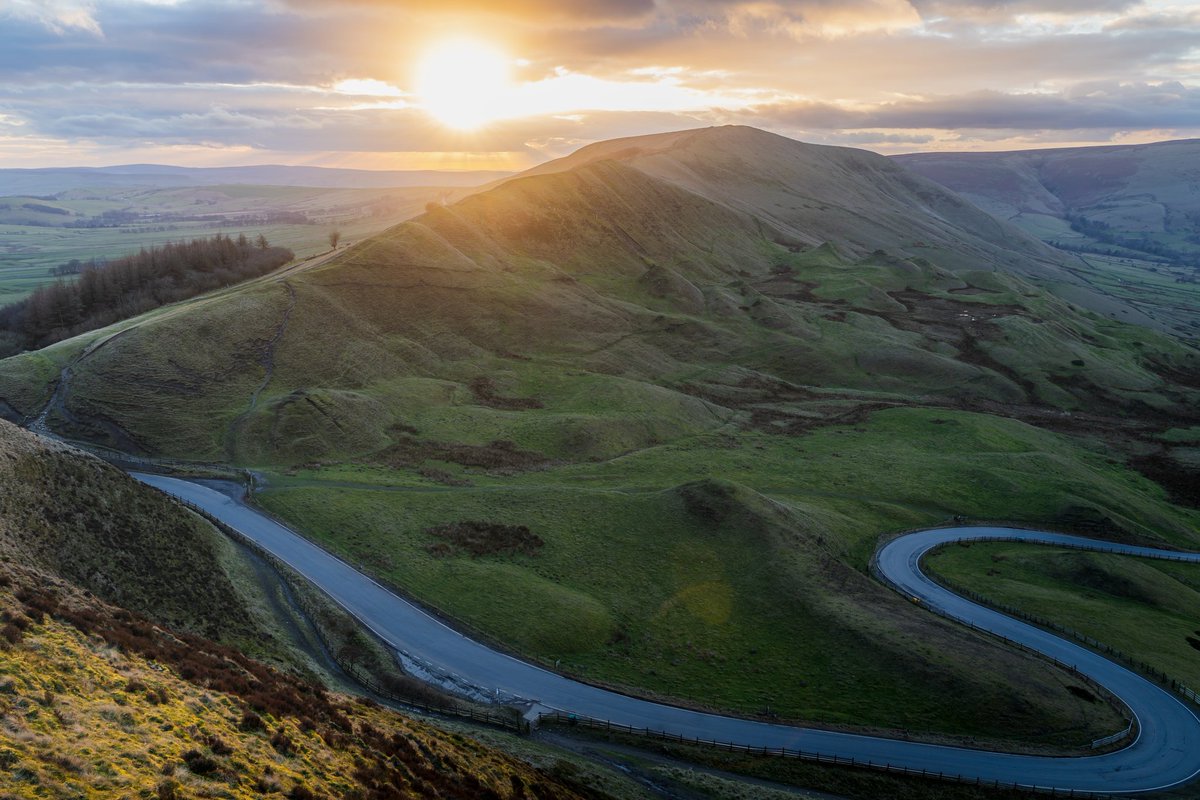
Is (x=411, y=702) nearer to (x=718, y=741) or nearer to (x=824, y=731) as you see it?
(x=718, y=741)

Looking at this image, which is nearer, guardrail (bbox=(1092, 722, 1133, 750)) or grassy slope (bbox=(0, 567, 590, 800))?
grassy slope (bbox=(0, 567, 590, 800))

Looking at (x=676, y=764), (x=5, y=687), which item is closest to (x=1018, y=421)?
(x=676, y=764)

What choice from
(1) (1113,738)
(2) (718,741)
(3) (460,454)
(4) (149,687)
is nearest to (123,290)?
(3) (460,454)

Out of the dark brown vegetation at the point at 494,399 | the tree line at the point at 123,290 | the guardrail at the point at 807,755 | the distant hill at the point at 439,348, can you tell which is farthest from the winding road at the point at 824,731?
the tree line at the point at 123,290

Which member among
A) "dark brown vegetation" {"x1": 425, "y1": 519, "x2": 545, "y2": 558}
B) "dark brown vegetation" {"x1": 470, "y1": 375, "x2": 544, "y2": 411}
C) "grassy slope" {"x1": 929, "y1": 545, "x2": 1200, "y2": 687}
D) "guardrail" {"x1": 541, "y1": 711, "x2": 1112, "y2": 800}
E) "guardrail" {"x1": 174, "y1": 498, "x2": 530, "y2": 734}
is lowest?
"grassy slope" {"x1": 929, "y1": 545, "x2": 1200, "y2": 687}

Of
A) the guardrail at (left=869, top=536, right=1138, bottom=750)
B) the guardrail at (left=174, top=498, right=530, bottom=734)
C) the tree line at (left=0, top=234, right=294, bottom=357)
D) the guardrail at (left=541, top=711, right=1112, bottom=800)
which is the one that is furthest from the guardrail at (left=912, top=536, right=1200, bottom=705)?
the tree line at (left=0, top=234, right=294, bottom=357)

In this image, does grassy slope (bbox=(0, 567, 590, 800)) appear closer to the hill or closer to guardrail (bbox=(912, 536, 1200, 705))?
the hill

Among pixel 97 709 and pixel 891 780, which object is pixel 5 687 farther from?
pixel 891 780
